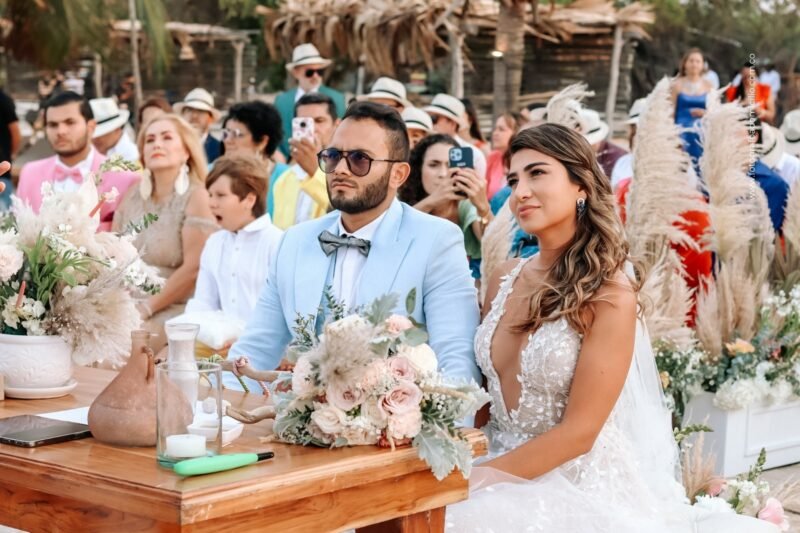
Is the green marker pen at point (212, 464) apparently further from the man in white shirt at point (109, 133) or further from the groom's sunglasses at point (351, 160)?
the man in white shirt at point (109, 133)

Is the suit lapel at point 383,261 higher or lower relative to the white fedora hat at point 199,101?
higher

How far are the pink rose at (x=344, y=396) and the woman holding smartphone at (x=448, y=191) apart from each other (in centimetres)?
318

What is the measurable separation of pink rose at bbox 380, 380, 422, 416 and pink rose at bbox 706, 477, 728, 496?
2063mm

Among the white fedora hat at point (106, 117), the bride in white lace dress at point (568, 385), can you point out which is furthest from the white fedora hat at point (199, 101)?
the bride in white lace dress at point (568, 385)

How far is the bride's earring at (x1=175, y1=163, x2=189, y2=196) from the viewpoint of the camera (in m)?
6.88

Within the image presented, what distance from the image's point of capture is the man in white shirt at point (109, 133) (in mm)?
9727

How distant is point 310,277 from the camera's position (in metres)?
4.10

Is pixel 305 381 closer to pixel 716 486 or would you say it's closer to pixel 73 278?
pixel 73 278

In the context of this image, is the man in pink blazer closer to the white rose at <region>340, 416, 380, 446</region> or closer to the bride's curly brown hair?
the bride's curly brown hair

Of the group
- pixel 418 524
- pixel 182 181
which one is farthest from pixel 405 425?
pixel 182 181

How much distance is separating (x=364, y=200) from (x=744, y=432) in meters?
2.79

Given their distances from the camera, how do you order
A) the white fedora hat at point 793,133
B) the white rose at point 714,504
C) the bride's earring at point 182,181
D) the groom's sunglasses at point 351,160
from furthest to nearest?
the white fedora hat at point 793,133 → the bride's earring at point 182,181 → the groom's sunglasses at point 351,160 → the white rose at point 714,504

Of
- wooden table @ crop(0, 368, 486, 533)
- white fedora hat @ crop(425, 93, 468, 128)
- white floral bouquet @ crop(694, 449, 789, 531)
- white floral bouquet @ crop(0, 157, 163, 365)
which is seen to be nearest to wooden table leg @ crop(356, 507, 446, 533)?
wooden table @ crop(0, 368, 486, 533)

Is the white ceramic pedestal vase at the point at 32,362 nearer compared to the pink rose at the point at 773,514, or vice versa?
the white ceramic pedestal vase at the point at 32,362
